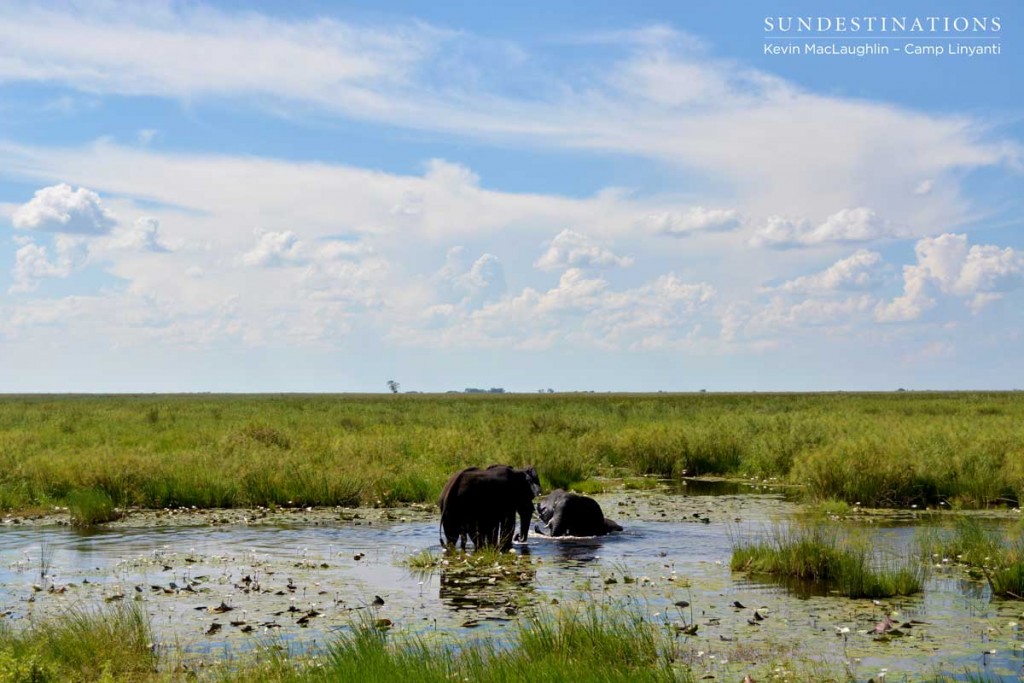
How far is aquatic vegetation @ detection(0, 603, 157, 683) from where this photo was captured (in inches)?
362

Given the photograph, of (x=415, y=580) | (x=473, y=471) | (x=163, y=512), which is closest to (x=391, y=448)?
(x=163, y=512)

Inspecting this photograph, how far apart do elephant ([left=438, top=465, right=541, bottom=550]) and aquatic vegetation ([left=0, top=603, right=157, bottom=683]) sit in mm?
6573

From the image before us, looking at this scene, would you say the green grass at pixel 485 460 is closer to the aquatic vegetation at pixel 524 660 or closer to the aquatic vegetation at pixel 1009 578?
the aquatic vegetation at pixel 1009 578

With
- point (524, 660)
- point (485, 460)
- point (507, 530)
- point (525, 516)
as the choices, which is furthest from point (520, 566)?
point (485, 460)

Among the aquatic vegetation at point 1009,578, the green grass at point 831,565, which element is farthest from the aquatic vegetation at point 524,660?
the aquatic vegetation at point 1009,578

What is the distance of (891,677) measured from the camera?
368 inches

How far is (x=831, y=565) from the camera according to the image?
13.7m

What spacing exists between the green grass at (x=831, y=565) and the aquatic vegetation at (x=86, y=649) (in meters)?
8.42

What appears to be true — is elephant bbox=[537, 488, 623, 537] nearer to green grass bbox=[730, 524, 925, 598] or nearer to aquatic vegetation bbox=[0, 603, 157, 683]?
green grass bbox=[730, 524, 925, 598]

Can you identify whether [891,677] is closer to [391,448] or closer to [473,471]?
[473,471]

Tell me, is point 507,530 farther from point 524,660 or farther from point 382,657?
point 382,657

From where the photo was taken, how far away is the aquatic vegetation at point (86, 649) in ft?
30.2

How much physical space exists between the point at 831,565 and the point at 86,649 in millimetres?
9420

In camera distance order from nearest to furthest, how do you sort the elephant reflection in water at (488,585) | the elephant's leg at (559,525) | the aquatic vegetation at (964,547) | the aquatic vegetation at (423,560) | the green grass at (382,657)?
1. the green grass at (382,657)
2. the elephant reflection in water at (488,585)
3. the aquatic vegetation at (964,547)
4. the aquatic vegetation at (423,560)
5. the elephant's leg at (559,525)
